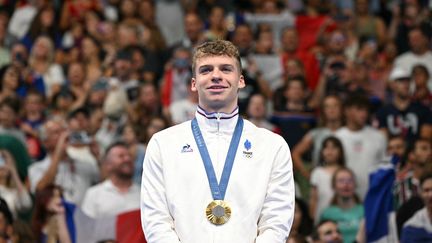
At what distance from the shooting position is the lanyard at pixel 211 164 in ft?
23.0

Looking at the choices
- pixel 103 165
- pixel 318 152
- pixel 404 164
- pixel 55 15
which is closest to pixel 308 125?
pixel 318 152

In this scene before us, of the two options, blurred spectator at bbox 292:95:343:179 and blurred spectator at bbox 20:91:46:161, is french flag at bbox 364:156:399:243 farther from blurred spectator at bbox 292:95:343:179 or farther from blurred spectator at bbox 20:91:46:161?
blurred spectator at bbox 20:91:46:161

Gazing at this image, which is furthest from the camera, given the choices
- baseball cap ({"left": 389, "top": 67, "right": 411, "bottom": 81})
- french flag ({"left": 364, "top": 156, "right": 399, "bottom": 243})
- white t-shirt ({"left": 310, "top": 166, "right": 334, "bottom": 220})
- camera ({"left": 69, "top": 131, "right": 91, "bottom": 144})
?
baseball cap ({"left": 389, "top": 67, "right": 411, "bottom": 81})

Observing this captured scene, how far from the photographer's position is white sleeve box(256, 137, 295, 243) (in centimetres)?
702

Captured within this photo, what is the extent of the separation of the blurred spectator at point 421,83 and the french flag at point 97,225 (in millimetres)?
5258

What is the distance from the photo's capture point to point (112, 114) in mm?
15180

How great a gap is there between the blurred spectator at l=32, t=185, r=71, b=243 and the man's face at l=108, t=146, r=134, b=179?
1.03 m

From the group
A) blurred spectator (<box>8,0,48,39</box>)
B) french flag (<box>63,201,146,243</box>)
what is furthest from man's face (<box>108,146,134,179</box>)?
blurred spectator (<box>8,0,48,39</box>)

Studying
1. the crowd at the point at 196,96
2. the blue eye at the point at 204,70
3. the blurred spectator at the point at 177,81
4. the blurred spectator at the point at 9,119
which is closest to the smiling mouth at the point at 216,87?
the blue eye at the point at 204,70

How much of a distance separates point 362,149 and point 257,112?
1364 mm

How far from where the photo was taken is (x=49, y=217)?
11.6m

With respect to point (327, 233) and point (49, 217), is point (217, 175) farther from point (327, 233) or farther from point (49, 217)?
point (49, 217)

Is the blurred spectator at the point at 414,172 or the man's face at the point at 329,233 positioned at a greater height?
the blurred spectator at the point at 414,172

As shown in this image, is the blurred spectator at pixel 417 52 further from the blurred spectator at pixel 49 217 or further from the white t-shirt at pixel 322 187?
the blurred spectator at pixel 49 217
